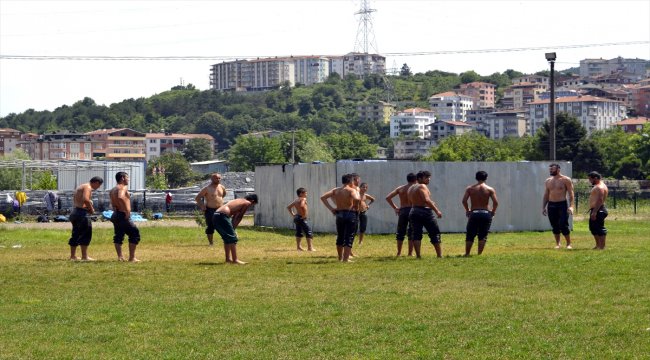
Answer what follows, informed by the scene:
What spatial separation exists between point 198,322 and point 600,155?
110 metres

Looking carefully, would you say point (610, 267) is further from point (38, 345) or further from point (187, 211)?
point (187, 211)

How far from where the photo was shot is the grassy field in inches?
436

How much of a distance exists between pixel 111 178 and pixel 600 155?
229 ft

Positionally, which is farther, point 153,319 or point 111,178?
point 111,178

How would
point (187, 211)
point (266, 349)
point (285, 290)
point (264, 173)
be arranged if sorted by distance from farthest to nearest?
point (187, 211) → point (264, 173) → point (285, 290) → point (266, 349)

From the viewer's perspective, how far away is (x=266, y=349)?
1109cm

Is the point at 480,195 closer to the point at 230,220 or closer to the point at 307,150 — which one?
the point at 230,220

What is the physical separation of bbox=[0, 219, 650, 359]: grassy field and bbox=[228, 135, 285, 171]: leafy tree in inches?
5569

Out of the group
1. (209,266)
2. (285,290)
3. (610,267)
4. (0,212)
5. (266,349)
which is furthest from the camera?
(0,212)

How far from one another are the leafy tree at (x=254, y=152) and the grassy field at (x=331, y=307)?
5569 inches

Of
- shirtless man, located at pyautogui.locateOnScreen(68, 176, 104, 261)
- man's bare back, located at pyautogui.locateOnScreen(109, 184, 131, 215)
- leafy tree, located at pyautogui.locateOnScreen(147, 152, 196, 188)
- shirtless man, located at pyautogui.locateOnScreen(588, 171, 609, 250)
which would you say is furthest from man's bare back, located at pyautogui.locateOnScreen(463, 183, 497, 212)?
leafy tree, located at pyautogui.locateOnScreen(147, 152, 196, 188)

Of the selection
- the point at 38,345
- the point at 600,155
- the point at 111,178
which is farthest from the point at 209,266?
the point at 600,155

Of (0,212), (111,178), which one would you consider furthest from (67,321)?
(111,178)

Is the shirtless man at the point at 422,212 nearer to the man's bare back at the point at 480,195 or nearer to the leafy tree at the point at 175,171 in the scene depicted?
the man's bare back at the point at 480,195
